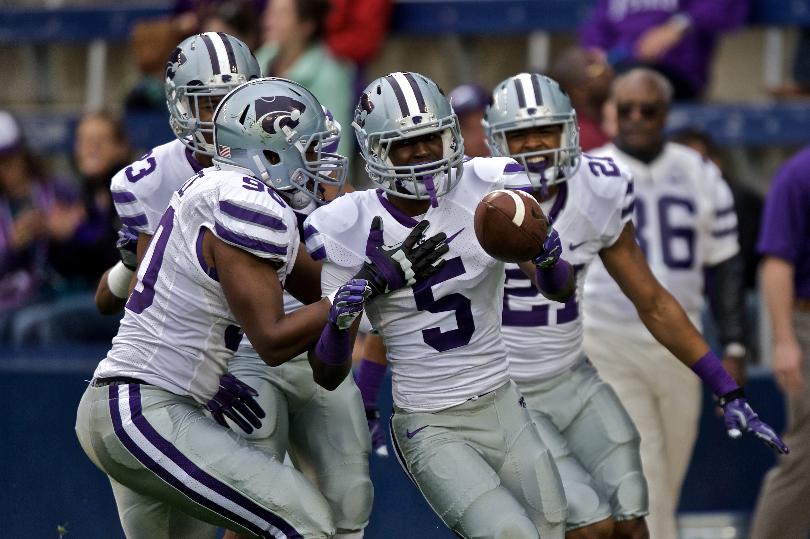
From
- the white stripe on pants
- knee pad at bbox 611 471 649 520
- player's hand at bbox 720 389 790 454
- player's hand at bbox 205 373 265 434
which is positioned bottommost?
the white stripe on pants

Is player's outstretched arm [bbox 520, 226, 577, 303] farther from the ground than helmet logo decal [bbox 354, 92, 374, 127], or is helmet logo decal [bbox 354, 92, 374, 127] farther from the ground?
helmet logo decal [bbox 354, 92, 374, 127]

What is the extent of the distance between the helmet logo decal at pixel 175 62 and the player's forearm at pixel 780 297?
2.55 metres

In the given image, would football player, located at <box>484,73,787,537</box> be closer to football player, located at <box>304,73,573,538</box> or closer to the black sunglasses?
football player, located at <box>304,73,573,538</box>

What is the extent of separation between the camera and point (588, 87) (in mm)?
7324

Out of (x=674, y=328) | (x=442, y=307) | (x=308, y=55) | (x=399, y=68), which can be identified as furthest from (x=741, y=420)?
(x=399, y=68)

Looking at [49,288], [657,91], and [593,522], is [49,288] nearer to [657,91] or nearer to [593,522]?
[657,91]

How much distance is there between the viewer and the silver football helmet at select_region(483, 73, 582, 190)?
504 cm

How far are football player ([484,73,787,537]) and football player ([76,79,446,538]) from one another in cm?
89

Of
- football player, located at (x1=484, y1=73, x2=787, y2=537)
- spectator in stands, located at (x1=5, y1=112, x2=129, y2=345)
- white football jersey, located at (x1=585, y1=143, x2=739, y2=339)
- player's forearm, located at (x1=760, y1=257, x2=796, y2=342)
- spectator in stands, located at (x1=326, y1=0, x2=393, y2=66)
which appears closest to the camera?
football player, located at (x1=484, y1=73, x2=787, y2=537)

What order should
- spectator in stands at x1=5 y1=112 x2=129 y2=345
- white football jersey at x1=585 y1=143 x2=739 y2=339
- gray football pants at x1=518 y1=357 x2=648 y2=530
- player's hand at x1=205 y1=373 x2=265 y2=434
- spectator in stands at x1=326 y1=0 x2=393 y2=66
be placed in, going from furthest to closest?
1. spectator in stands at x1=326 y1=0 x2=393 y2=66
2. spectator in stands at x1=5 y1=112 x2=129 y2=345
3. white football jersey at x1=585 y1=143 x2=739 y2=339
4. gray football pants at x1=518 y1=357 x2=648 y2=530
5. player's hand at x1=205 y1=373 x2=265 y2=434

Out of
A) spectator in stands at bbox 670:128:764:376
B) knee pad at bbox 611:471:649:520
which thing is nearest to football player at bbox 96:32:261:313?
knee pad at bbox 611:471:649:520

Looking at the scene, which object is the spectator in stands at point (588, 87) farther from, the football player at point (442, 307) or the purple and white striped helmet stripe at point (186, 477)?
the purple and white striped helmet stripe at point (186, 477)

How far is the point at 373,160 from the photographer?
14.6 feet

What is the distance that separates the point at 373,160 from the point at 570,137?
929mm
